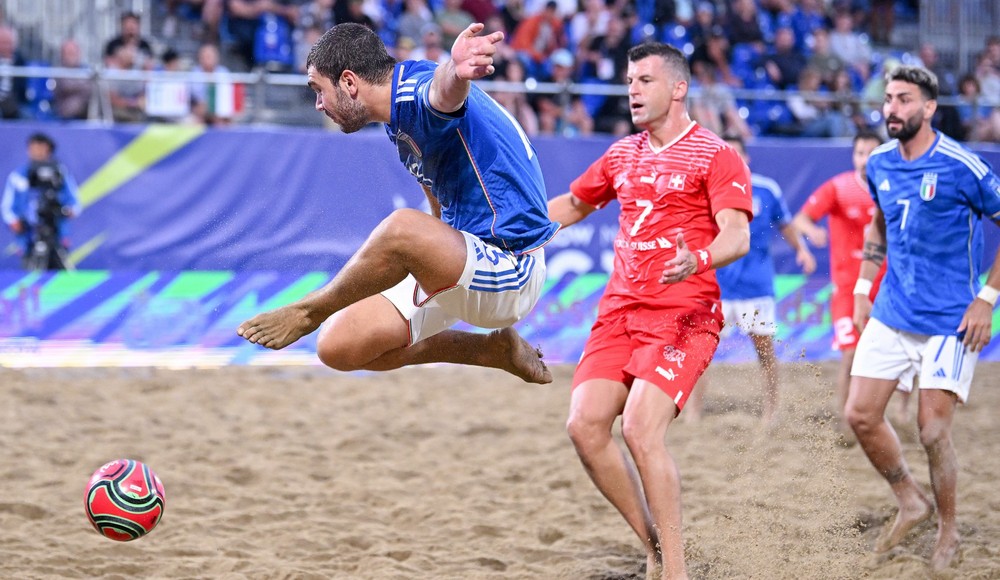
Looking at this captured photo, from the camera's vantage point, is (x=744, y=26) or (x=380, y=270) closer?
(x=380, y=270)

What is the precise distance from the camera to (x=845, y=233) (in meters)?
7.72

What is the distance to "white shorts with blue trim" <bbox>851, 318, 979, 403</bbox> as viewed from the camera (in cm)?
493

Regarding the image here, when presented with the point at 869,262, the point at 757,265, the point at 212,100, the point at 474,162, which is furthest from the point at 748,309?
the point at 212,100

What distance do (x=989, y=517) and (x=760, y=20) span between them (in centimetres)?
1006

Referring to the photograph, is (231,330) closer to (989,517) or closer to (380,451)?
(380,451)

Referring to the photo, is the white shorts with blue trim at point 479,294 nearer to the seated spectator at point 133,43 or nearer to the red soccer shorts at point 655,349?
the red soccer shorts at point 655,349

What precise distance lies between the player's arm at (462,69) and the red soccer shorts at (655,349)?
127 centimetres

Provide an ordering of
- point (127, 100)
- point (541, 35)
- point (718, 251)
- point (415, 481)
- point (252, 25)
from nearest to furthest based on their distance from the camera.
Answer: point (718, 251), point (415, 481), point (127, 100), point (252, 25), point (541, 35)

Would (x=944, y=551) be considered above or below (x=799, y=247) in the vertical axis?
below

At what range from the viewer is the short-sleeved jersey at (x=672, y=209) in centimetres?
451

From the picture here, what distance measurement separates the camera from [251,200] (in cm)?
1041

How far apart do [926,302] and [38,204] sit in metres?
7.71

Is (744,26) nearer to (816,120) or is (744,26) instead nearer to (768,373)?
(816,120)

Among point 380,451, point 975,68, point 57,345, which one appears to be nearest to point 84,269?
point 57,345
